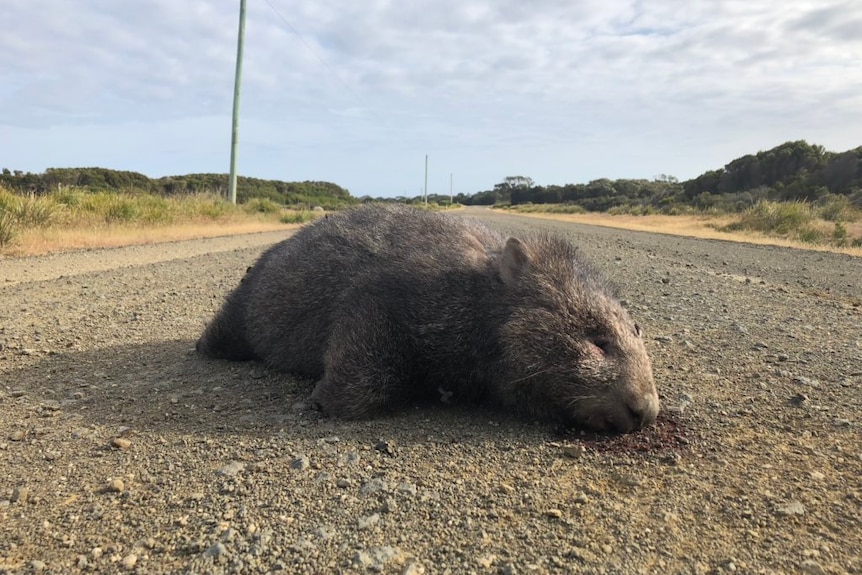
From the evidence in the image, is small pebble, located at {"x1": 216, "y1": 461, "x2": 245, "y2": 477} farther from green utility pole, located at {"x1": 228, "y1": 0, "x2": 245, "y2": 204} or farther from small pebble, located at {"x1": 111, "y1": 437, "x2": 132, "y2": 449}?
green utility pole, located at {"x1": 228, "y1": 0, "x2": 245, "y2": 204}

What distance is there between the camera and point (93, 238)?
667 inches

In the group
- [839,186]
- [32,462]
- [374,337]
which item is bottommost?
[32,462]

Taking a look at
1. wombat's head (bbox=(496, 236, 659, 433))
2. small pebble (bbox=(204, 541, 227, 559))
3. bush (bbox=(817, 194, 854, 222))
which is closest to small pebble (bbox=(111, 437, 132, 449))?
small pebble (bbox=(204, 541, 227, 559))

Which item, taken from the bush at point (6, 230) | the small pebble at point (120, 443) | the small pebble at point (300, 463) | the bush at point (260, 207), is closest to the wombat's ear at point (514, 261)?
the small pebble at point (300, 463)

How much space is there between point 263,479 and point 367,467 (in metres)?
0.55

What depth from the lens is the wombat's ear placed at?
152 inches

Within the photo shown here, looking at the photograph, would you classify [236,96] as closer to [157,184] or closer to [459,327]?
[157,184]

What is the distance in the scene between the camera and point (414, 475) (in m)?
3.10

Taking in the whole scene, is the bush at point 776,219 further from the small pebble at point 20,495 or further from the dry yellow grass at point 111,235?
the small pebble at point 20,495

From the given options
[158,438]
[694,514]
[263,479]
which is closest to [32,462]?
[158,438]

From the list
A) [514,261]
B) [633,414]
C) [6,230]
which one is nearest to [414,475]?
[633,414]

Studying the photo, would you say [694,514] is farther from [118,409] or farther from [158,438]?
[118,409]

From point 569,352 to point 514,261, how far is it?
2.46ft

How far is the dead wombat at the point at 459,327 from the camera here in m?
3.48
